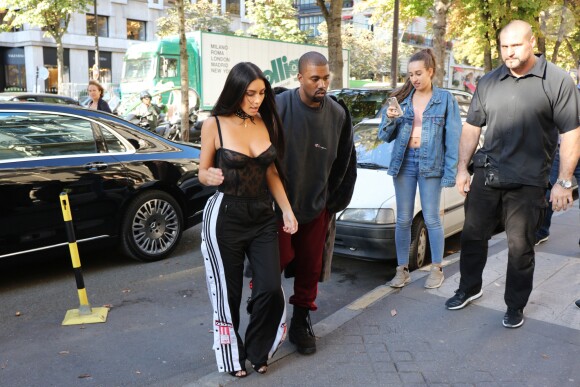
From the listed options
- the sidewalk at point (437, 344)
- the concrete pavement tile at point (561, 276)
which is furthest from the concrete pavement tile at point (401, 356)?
the concrete pavement tile at point (561, 276)

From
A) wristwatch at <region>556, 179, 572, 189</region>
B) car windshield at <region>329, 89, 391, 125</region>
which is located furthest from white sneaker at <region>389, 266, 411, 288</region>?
car windshield at <region>329, 89, 391, 125</region>

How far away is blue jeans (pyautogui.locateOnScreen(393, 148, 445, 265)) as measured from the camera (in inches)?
181

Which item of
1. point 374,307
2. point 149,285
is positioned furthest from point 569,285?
point 149,285

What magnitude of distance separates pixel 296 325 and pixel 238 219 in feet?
3.01

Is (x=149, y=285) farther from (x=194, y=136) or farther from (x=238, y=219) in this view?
(x=194, y=136)

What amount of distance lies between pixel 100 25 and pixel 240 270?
135ft

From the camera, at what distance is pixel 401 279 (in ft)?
15.4

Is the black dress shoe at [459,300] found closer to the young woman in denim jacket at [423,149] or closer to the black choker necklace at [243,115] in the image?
the young woman in denim jacket at [423,149]

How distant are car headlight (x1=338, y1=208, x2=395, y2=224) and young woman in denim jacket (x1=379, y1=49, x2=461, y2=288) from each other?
334 millimetres

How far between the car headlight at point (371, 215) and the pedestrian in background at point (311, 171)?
61.3 inches

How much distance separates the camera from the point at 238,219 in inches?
119

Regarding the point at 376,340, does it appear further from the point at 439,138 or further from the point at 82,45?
the point at 82,45

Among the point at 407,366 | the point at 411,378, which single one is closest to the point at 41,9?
the point at 407,366

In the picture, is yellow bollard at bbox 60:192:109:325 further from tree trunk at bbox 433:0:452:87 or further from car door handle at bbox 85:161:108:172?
tree trunk at bbox 433:0:452:87
